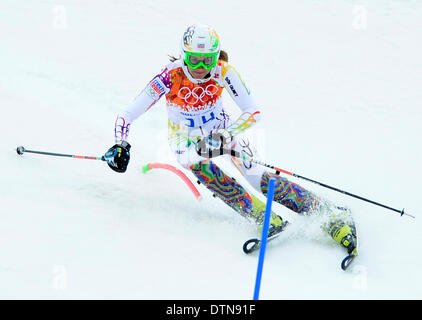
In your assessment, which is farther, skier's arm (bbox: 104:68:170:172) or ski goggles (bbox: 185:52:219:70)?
skier's arm (bbox: 104:68:170:172)

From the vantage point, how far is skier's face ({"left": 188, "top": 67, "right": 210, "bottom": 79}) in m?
4.41

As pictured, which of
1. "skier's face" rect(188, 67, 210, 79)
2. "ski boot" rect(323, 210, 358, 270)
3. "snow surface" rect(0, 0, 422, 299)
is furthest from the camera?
"skier's face" rect(188, 67, 210, 79)

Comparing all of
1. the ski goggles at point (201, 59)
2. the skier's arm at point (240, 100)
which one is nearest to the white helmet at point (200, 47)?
the ski goggles at point (201, 59)

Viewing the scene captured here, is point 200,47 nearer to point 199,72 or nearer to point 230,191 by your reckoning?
point 199,72

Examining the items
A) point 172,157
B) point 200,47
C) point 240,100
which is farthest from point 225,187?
point 172,157

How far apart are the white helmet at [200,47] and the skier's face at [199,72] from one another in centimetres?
5

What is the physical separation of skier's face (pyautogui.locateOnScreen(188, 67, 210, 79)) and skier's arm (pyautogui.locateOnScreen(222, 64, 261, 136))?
0.17 metres

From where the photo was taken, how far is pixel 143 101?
4594 mm

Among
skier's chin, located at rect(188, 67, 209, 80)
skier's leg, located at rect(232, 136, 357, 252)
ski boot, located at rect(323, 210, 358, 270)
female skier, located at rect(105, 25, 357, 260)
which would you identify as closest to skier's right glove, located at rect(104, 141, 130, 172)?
female skier, located at rect(105, 25, 357, 260)

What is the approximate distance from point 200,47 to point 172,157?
2.03 metres

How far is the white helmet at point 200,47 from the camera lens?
427cm

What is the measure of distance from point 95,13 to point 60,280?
21.1 ft

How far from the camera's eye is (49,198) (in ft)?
15.8

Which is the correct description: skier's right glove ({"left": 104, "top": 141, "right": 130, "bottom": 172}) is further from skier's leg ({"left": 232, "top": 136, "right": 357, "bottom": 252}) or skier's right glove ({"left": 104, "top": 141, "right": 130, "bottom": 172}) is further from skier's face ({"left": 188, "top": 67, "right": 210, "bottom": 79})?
skier's leg ({"left": 232, "top": 136, "right": 357, "bottom": 252})
